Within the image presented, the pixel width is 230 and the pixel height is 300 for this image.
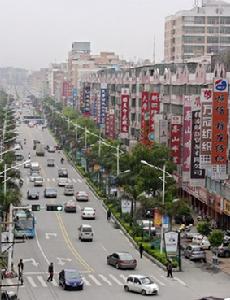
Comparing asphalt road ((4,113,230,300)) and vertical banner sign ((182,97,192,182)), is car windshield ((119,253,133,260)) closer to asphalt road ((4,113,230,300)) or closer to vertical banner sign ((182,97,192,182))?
asphalt road ((4,113,230,300))

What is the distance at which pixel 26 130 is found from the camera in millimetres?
198250

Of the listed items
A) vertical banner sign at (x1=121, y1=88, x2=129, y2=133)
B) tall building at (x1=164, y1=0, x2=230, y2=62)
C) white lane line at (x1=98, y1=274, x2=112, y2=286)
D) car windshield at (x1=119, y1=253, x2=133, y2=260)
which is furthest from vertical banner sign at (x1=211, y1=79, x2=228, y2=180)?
tall building at (x1=164, y1=0, x2=230, y2=62)

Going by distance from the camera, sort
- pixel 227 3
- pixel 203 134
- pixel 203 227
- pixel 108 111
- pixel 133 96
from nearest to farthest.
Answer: pixel 203 227
pixel 203 134
pixel 133 96
pixel 108 111
pixel 227 3

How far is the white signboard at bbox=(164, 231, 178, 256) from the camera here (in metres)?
54.9

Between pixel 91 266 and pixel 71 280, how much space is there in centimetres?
777

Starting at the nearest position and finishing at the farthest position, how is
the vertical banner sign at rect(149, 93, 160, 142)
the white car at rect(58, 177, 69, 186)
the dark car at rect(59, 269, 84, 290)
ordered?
the dark car at rect(59, 269, 84, 290)
the vertical banner sign at rect(149, 93, 160, 142)
the white car at rect(58, 177, 69, 186)

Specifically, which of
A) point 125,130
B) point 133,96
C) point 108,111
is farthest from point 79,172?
point 108,111

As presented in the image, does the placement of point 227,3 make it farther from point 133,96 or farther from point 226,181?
point 226,181

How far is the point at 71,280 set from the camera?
155 ft

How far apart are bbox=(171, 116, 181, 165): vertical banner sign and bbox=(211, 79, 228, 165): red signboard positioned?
43.5ft

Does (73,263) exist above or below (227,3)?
below

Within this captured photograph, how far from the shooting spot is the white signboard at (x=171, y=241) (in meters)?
54.9

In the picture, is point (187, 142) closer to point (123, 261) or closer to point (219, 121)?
point (219, 121)

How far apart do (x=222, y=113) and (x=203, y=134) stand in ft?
8.63
